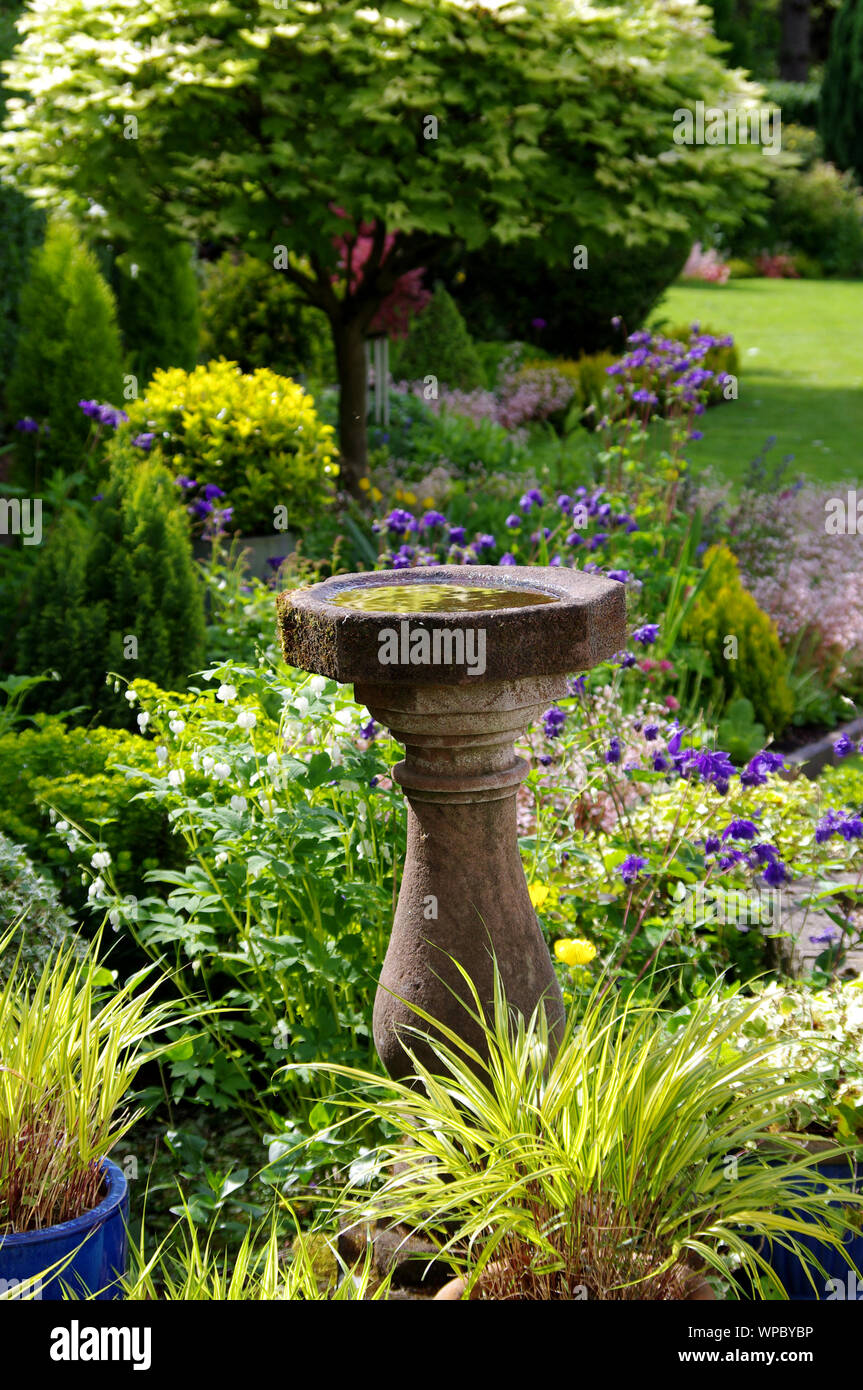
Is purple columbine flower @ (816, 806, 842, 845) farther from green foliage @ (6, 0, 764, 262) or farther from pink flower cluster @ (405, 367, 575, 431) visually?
pink flower cluster @ (405, 367, 575, 431)

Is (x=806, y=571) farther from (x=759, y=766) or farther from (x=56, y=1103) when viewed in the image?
(x=56, y=1103)

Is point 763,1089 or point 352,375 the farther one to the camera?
point 352,375

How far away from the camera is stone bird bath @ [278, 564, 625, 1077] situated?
2.57 m

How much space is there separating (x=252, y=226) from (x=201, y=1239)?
5435mm

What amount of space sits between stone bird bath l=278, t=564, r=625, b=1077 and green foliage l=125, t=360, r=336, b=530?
12.7 ft

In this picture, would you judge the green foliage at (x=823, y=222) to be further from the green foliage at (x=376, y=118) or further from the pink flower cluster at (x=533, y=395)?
the green foliage at (x=376, y=118)

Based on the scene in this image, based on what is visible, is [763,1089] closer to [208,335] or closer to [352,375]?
[352,375]

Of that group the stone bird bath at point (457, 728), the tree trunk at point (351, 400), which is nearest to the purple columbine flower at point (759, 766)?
the stone bird bath at point (457, 728)

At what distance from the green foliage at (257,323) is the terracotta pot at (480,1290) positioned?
8.73 meters

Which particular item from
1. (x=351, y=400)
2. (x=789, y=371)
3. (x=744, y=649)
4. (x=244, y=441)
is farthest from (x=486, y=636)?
(x=789, y=371)

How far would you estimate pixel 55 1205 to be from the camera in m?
2.48

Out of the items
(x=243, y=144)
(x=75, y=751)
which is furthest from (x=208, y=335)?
(x=75, y=751)

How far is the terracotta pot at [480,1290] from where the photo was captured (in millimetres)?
2346

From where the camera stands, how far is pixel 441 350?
12461 millimetres
